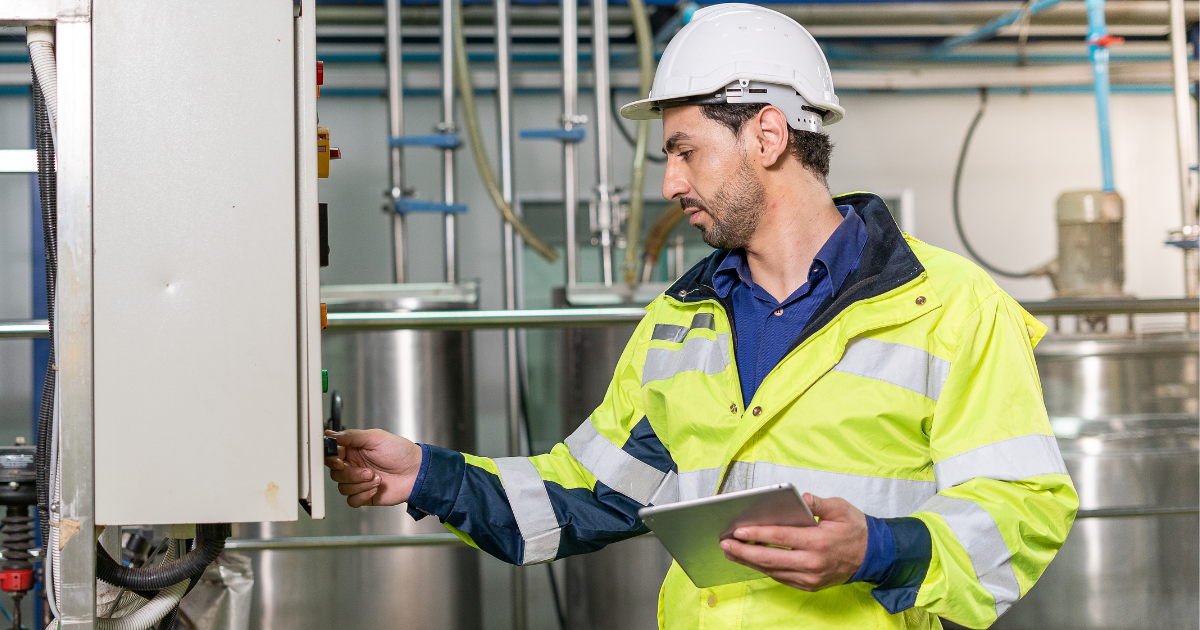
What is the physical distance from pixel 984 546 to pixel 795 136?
0.46 meters

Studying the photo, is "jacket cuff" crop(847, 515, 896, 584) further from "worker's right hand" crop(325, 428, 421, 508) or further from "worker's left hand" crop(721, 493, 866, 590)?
"worker's right hand" crop(325, 428, 421, 508)

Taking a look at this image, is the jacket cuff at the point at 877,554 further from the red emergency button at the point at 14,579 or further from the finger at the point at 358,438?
the red emergency button at the point at 14,579

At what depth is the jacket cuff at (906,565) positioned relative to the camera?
69 cm

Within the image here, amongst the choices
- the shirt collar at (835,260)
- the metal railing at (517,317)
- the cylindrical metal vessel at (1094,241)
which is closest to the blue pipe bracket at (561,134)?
the metal railing at (517,317)

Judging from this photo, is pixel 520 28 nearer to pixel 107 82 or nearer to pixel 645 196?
pixel 645 196

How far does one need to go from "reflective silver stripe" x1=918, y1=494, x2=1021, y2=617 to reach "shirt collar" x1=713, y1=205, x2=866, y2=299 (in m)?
0.25

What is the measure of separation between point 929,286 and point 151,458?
66 centimetres

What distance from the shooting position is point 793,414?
2.73 ft

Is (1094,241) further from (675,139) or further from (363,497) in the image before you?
(363,497)

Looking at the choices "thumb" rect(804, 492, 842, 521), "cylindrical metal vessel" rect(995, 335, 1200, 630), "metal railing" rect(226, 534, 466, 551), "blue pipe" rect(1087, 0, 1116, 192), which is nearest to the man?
"thumb" rect(804, 492, 842, 521)

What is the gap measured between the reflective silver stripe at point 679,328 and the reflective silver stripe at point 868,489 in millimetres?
187

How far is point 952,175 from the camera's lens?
11.4 ft

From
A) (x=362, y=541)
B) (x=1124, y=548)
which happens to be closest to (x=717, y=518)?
(x=362, y=541)

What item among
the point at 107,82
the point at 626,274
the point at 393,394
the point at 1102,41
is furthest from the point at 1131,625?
the point at 107,82
